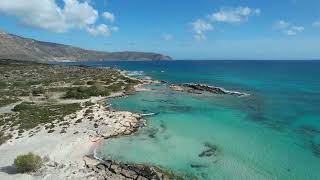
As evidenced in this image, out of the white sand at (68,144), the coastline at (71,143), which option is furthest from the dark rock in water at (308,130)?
the white sand at (68,144)

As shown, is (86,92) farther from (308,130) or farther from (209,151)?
(308,130)

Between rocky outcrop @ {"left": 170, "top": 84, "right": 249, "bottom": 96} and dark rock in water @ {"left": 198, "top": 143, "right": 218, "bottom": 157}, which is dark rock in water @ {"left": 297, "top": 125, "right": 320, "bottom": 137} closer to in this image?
dark rock in water @ {"left": 198, "top": 143, "right": 218, "bottom": 157}

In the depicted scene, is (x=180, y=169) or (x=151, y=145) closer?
(x=180, y=169)

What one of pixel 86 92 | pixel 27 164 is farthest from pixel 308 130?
Result: pixel 86 92

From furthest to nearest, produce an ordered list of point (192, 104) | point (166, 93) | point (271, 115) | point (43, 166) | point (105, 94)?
point (166, 93) < point (105, 94) < point (192, 104) < point (271, 115) < point (43, 166)

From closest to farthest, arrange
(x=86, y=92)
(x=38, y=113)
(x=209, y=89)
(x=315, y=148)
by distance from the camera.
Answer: (x=315, y=148) < (x=38, y=113) < (x=86, y=92) < (x=209, y=89)

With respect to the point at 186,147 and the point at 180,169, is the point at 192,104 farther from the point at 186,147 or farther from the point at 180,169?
the point at 180,169

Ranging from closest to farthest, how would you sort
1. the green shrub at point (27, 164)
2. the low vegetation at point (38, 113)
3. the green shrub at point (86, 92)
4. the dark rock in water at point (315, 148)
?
1. the green shrub at point (27, 164)
2. the dark rock in water at point (315, 148)
3. the low vegetation at point (38, 113)
4. the green shrub at point (86, 92)

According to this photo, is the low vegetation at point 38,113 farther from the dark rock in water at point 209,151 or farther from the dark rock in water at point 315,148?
the dark rock in water at point 315,148

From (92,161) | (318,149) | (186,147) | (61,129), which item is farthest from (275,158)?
(61,129)
